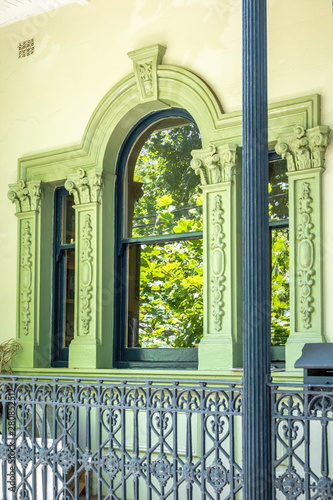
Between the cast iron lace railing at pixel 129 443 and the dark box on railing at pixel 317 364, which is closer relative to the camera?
the dark box on railing at pixel 317 364

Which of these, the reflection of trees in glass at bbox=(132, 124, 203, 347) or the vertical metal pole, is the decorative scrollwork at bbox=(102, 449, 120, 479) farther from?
the reflection of trees in glass at bbox=(132, 124, 203, 347)

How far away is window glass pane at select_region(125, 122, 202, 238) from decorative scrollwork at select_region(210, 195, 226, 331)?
1.61 ft

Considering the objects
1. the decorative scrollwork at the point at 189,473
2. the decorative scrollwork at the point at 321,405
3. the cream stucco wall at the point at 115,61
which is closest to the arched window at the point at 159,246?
the cream stucco wall at the point at 115,61

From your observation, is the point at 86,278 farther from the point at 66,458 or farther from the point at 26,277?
the point at 66,458

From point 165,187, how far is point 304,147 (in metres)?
1.69

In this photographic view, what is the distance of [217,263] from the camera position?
657 cm

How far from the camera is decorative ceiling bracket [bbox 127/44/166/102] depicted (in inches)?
281

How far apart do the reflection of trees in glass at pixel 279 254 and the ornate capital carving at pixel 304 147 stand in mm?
357

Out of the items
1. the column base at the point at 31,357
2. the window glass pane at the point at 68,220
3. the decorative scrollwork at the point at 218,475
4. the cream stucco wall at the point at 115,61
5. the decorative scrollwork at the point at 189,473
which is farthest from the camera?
the window glass pane at the point at 68,220

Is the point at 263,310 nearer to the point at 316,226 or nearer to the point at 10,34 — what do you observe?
the point at 316,226

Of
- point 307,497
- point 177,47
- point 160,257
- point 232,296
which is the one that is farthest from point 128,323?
point 307,497

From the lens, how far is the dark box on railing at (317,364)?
4363 mm

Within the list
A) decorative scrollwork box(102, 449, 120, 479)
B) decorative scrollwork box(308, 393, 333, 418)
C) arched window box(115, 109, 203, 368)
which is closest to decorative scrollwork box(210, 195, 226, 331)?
arched window box(115, 109, 203, 368)

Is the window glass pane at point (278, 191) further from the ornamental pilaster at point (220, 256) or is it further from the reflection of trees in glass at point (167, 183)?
the reflection of trees in glass at point (167, 183)
